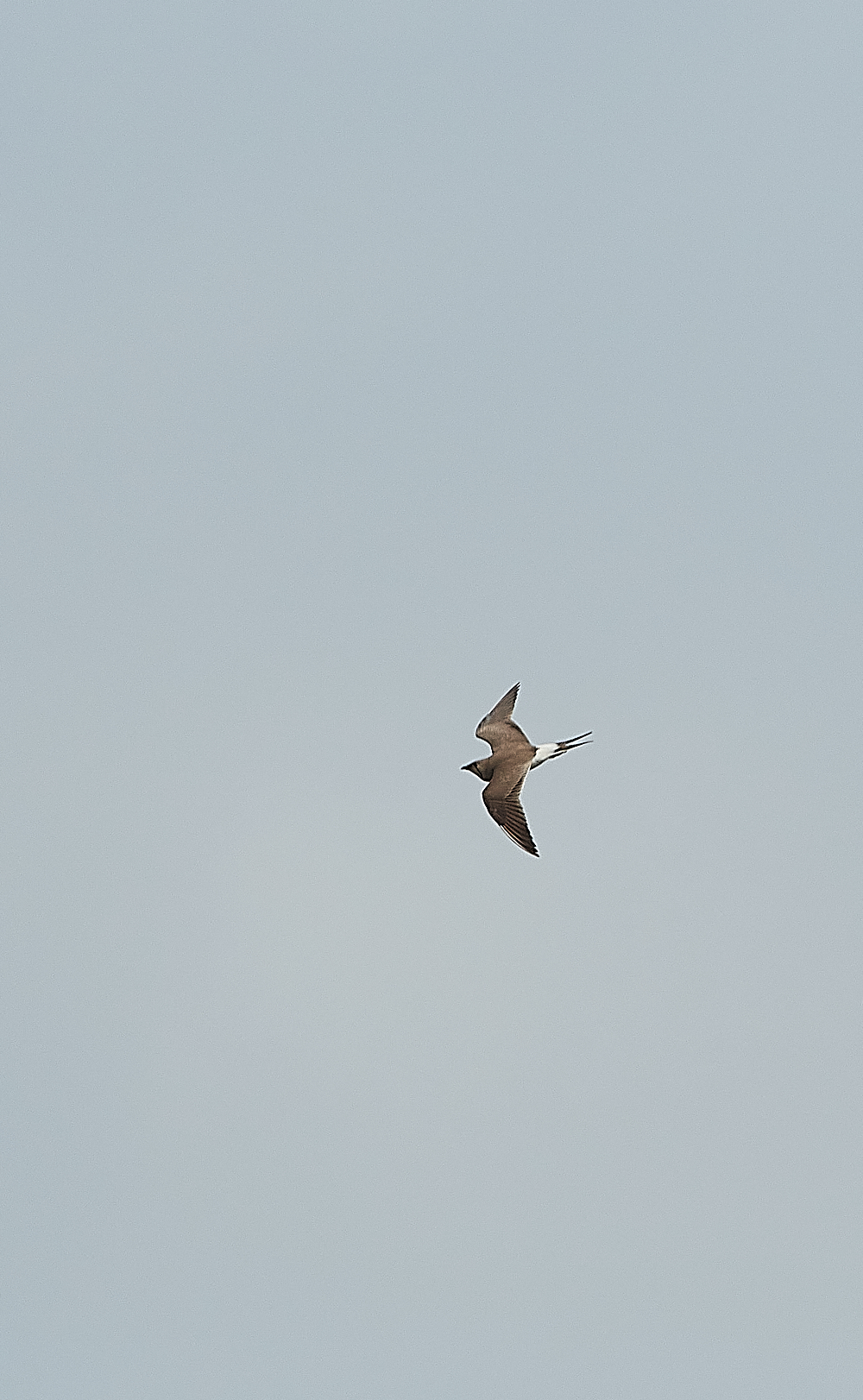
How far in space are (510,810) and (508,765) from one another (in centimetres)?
216

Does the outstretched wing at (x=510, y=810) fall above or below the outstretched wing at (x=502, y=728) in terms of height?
below

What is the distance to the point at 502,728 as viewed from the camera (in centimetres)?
8519

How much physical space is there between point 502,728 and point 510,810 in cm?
491

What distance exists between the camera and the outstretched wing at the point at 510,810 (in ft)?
→ 262

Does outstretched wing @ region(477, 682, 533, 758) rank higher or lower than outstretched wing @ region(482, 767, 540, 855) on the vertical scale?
higher

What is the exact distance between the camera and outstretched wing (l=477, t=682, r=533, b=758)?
8438 cm

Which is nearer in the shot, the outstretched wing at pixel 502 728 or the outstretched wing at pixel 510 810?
the outstretched wing at pixel 510 810

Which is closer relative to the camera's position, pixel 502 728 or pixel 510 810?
pixel 510 810

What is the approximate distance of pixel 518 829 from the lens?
80.2 meters

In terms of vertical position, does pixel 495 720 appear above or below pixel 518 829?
above

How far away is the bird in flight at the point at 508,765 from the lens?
8050 centimetres

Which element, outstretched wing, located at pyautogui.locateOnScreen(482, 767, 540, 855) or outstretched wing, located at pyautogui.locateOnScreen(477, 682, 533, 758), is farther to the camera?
outstretched wing, located at pyautogui.locateOnScreen(477, 682, 533, 758)

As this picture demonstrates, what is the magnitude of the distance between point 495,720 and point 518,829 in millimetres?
6411

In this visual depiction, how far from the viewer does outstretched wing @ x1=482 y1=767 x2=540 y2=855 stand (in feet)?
262
